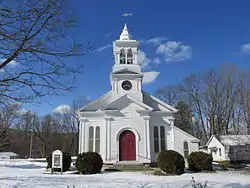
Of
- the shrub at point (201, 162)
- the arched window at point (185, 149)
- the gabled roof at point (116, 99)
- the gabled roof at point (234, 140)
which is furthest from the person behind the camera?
the gabled roof at point (234, 140)

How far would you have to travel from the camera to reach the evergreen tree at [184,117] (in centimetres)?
4128

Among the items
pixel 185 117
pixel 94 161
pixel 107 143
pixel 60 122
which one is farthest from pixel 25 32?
pixel 60 122

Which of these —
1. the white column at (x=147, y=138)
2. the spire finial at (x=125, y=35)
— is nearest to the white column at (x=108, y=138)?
the white column at (x=147, y=138)

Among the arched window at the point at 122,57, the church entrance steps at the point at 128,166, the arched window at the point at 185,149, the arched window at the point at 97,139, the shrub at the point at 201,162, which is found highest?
the arched window at the point at 122,57

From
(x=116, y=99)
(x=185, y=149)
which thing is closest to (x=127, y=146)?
(x=116, y=99)

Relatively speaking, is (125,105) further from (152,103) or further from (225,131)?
(225,131)

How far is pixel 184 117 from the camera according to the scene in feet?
140

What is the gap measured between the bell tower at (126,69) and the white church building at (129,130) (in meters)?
0.28

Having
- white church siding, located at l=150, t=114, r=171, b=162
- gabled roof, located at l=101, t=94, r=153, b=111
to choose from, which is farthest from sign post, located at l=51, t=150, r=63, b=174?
white church siding, located at l=150, t=114, r=171, b=162

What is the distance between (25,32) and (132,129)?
1335cm

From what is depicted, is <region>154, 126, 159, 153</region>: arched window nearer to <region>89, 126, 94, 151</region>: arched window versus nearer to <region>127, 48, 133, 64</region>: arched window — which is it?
<region>89, 126, 94, 151</region>: arched window

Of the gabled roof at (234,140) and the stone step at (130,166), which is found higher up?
the gabled roof at (234,140)

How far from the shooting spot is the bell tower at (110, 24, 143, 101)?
68.6 ft

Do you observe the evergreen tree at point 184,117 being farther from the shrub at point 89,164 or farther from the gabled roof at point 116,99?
the shrub at point 89,164
